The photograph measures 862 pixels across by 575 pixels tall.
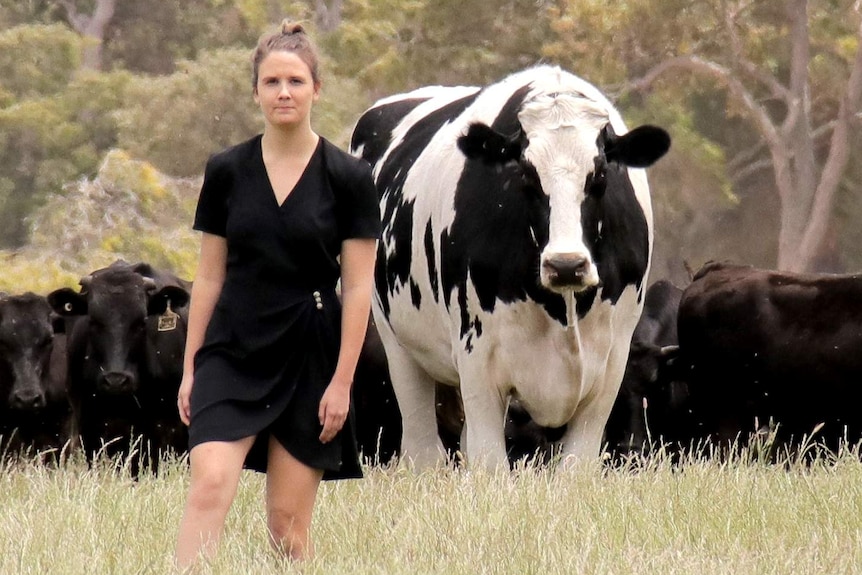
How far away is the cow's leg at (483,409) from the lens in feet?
26.0

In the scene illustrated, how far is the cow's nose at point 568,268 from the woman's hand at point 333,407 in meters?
1.95

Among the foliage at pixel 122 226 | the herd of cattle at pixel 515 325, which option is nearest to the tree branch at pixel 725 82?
the foliage at pixel 122 226

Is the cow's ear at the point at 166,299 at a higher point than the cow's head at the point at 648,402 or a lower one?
higher

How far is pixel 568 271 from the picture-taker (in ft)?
23.0

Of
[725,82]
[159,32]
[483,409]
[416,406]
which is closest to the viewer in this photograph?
[483,409]

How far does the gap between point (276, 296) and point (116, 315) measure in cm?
555

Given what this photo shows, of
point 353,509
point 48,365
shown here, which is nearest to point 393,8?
point 48,365

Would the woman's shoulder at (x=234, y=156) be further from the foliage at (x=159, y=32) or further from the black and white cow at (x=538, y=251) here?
the foliage at (x=159, y=32)

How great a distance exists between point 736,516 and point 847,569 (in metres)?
0.90

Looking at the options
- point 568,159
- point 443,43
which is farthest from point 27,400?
point 443,43

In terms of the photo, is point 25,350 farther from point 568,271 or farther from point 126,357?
point 568,271

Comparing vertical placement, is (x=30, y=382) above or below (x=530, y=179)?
below

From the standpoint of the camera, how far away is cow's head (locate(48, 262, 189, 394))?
10469 millimetres

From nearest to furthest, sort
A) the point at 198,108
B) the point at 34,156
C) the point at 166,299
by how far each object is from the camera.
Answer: the point at 166,299
the point at 198,108
the point at 34,156
